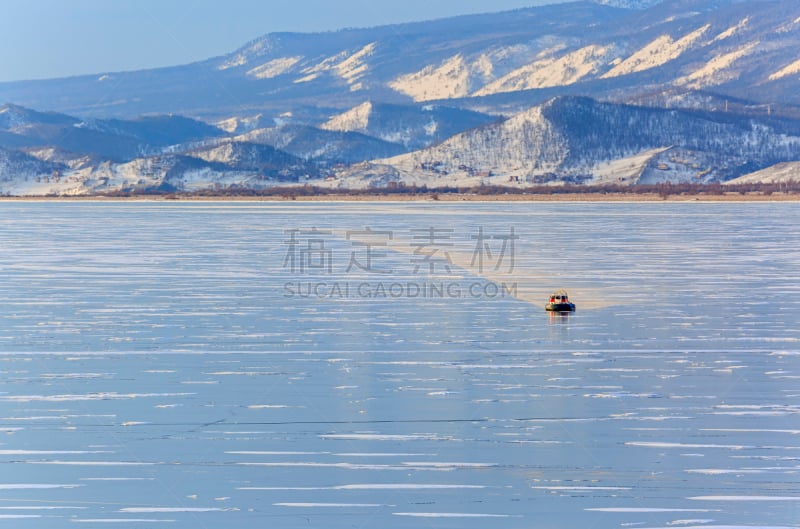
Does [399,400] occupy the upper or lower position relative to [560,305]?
lower

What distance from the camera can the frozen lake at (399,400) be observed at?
51.3 ft

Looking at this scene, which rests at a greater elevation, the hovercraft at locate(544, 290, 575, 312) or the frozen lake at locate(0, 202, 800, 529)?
the hovercraft at locate(544, 290, 575, 312)

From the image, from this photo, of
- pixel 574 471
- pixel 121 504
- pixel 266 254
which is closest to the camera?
pixel 121 504

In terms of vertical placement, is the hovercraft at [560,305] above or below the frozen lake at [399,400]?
above

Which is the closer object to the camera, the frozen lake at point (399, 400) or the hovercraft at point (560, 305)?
the frozen lake at point (399, 400)

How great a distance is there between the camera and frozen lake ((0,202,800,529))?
51.3 feet

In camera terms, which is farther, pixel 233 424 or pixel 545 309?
pixel 545 309

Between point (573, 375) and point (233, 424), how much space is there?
6.95 metres

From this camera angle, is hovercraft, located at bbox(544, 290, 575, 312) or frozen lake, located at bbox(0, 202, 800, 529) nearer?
frozen lake, located at bbox(0, 202, 800, 529)

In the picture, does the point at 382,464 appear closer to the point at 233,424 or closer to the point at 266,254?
the point at 233,424

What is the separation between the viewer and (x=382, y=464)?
677 inches

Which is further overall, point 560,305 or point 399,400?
point 560,305

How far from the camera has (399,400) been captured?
840 inches

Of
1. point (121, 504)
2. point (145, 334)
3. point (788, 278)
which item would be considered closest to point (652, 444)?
point (121, 504)
